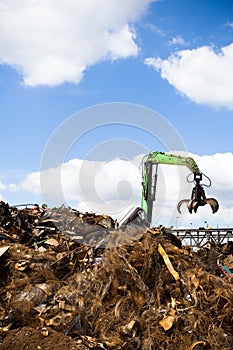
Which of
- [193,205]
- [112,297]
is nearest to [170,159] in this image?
[193,205]

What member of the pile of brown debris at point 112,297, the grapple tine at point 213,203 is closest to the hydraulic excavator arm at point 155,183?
the grapple tine at point 213,203

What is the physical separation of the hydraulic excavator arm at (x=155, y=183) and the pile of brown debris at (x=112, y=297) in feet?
13.4

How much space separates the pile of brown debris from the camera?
5.58 meters

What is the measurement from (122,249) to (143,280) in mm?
606

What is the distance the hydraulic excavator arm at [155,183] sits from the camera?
11625 mm

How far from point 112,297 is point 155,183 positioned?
7171 millimetres

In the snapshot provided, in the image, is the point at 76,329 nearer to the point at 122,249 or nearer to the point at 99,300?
the point at 99,300

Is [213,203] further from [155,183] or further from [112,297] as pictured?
[112,297]

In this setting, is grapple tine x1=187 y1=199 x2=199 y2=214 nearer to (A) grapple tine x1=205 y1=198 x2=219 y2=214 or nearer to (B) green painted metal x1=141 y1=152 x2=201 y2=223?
(A) grapple tine x1=205 y1=198 x2=219 y2=214

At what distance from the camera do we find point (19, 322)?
588 cm

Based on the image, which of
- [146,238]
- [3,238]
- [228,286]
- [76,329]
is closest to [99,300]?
[76,329]

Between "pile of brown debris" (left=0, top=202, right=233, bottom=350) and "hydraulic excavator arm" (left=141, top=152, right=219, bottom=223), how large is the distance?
13.4 ft

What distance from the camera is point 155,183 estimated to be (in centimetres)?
1311

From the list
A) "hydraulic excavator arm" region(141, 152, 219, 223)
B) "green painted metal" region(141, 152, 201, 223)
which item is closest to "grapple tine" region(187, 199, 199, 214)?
"hydraulic excavator arm" region(141, 152, 219, 223)
